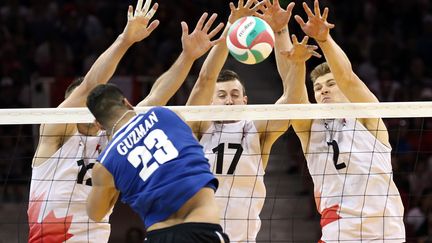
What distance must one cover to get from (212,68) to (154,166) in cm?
217

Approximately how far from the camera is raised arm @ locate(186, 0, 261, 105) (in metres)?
8.27

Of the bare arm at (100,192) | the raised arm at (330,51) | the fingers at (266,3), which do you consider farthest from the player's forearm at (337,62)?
the bare arm at (100,192)

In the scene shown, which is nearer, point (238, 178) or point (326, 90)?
point (238, 178)

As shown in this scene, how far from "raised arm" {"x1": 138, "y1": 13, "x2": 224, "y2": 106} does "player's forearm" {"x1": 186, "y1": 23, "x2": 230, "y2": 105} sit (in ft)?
0.59

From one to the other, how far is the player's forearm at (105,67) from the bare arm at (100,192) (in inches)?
68.8

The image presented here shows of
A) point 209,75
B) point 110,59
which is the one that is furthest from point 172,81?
point 110,59

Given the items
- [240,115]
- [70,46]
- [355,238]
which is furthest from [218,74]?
[70,46]

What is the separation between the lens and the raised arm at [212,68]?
827cm

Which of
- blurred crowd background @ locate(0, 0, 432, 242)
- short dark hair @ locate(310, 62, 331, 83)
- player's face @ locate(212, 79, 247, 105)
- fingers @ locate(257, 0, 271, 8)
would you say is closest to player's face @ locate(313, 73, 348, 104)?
short dark hair @ locate(310, 62, 331, 83)

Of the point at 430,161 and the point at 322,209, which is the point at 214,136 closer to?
the point at 322,209

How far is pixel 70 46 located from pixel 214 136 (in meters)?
8.82

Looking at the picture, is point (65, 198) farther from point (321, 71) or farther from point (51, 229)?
point (321, 71)

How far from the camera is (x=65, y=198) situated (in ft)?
27.0

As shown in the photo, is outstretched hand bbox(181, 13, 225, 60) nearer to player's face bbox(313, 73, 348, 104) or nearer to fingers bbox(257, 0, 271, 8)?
fingers bbox(257, 0, 271, 8)
